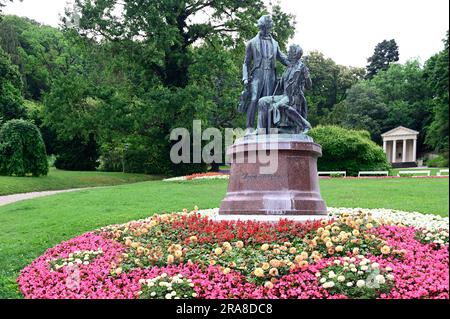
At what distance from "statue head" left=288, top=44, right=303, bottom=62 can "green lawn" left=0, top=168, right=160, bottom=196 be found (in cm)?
1338

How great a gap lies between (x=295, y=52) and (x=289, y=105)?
3.45ft

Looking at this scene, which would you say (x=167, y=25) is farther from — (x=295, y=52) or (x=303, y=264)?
(x=303, y=264)

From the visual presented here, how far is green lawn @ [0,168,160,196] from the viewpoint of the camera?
61.7 feet

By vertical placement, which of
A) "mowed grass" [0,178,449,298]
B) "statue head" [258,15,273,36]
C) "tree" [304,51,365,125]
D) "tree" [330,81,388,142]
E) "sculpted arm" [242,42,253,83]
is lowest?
"mowed grass" [0,178,449,298]

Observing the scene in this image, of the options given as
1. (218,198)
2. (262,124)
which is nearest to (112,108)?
(218,198)

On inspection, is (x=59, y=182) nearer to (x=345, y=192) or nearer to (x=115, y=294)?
(x=345, y=192)

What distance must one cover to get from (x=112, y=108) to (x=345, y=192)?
46.0 feet

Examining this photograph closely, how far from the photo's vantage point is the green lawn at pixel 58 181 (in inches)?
741

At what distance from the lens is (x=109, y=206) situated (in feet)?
42.1

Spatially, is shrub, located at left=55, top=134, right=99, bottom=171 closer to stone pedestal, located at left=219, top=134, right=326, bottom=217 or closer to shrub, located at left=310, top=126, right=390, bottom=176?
shrub, located at left=310, top=126, right=390, bottom=176

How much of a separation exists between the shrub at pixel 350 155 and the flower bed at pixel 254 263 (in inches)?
773

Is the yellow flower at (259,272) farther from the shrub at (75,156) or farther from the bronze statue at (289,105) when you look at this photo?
the shrub at (75,156)

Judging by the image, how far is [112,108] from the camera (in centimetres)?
2388

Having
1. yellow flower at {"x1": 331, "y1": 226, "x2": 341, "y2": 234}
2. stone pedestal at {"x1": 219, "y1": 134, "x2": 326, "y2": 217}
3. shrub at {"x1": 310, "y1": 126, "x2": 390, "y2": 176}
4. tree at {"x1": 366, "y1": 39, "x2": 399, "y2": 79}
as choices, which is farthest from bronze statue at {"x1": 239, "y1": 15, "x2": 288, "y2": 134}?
tree at {"x1": 366, "y1": 39, "x2": 399, "y2": 79}
